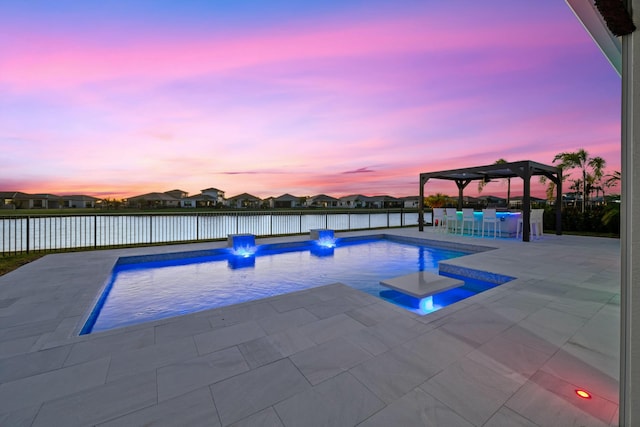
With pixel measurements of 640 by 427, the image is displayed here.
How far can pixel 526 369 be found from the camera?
A: 6.13 ft

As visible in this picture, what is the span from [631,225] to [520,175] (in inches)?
354

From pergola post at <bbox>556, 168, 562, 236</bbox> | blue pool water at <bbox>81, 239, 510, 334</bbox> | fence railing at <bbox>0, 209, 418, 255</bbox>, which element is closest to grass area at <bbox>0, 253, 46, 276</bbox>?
fence railing at <bbox>0, 209, 418, 255</bbox>

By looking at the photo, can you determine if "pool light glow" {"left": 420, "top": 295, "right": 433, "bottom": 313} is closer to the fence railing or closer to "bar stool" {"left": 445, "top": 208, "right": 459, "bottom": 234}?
the fence railing

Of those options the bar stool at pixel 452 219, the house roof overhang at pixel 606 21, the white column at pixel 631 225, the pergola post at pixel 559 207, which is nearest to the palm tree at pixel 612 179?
the pergola post at pixel 559 207

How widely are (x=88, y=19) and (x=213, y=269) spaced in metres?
6.03

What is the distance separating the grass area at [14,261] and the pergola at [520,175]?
1190cm

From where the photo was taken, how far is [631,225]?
1.15 metres

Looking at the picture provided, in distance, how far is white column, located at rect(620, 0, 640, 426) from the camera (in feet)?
Result: 3.74

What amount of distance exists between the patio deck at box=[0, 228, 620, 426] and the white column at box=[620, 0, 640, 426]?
18.4 inches

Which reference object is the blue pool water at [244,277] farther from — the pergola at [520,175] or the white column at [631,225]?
the pergola at [520,175]

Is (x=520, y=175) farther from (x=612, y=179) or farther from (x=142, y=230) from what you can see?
(x=142, y=230)

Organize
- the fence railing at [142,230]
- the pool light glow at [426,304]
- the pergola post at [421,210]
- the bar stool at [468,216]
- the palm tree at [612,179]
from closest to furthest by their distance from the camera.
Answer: the pool light glow at [426,304] < the fence railing at [142,230] < the bar stool at [468,216] < the pergola post at [421,210] < the palm tree at [612,179]

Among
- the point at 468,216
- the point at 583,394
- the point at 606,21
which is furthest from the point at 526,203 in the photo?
the point at 606,21

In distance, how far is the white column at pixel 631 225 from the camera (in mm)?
1139
